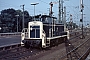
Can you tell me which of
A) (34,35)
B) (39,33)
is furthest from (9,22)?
(39,33)

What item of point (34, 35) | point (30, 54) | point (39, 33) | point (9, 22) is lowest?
point (30, 54)

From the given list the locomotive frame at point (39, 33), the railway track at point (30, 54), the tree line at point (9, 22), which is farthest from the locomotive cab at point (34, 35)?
the tree line at point (9, 22)

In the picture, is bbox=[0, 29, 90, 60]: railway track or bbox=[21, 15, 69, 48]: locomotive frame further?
bbox=[21, 15, 69, 48]: locomotive frame

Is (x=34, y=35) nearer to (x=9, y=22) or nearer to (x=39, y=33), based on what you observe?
(x=39, y=33)

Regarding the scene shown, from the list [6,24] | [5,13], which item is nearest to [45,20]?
[6,24]

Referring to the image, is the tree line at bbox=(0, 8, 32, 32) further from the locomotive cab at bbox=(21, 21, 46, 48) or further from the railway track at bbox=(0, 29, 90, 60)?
the railway track at bbox=(0, 29, 90, 60)

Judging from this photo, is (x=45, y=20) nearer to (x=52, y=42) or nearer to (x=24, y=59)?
(x=52, y=42)

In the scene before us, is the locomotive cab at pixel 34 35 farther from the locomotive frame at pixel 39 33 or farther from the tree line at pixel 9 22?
Answer: the tree line at pixel 9 22

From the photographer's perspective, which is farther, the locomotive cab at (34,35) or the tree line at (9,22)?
the tree line at (9,22)

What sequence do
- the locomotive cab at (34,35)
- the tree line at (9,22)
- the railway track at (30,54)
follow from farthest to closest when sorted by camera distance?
the tree line at (9,22)
the locomotive cab at (34,35)
the railway track at (30,54)

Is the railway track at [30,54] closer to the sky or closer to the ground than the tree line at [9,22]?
closer to the ground

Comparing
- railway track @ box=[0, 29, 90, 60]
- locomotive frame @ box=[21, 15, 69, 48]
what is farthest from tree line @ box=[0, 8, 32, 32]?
railway track @ box=[0, 29, 90, 60]

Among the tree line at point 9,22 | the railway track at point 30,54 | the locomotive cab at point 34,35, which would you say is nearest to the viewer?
the railway track at point 30,54

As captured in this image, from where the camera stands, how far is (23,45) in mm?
17906
